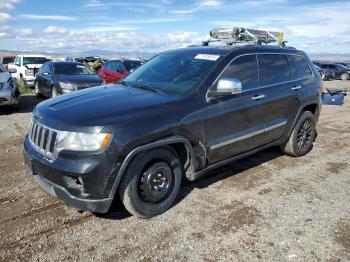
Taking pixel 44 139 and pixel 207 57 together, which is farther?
pixel 207 57

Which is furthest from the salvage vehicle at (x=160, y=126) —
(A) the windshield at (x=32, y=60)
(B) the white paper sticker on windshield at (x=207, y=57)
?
(A) the windshield at (x=32, y=60)

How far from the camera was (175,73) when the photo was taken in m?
4.61

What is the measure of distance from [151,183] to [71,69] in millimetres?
9496

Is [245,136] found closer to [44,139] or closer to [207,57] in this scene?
[207,57]

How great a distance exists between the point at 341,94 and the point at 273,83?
9.60 m

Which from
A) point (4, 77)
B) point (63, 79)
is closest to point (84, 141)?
point (4, 77)

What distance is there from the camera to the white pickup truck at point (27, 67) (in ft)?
54.9

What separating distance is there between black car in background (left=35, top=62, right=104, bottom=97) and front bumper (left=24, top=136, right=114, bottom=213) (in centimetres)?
781

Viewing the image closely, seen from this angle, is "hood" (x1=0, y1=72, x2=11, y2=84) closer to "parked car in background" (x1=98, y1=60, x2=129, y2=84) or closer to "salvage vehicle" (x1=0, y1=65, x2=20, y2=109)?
"salvage vehicle" (x1=0, y1=65, x2=20, y2=109)

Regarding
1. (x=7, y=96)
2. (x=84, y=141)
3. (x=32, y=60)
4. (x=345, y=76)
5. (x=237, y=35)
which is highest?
(x=237, y=35)

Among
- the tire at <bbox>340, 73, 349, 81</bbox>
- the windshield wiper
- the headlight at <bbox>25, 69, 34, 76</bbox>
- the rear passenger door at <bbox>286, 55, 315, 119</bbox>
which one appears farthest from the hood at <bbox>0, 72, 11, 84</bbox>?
the tire at <bbox>340, 73, 349, 81</bbox>

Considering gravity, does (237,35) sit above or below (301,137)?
above

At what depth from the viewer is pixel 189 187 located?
4.81 meters

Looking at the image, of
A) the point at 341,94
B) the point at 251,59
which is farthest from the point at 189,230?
the point at 341,94
